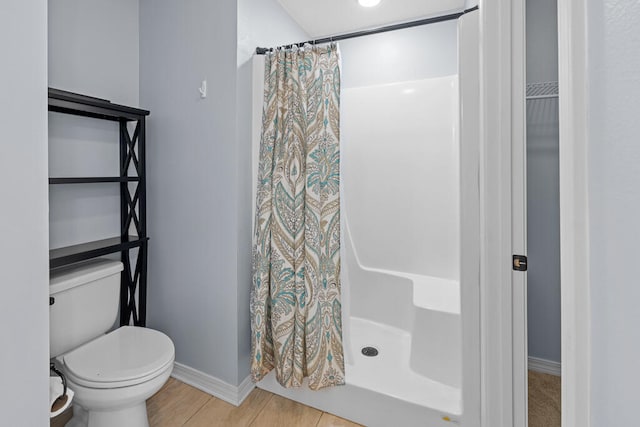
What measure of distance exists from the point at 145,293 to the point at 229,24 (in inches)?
66.5

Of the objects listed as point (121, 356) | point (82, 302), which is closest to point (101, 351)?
point (121, 356)

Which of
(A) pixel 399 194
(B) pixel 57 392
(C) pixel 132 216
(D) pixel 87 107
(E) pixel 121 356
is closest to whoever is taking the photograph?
(B) pixel 57 392

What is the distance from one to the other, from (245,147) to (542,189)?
1428 millimetres

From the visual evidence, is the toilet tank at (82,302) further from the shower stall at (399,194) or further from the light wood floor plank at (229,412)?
the shower stall at (399,194)

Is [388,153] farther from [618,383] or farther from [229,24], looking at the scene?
[618,383]

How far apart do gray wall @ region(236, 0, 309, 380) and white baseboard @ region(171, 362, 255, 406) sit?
0.07 meters

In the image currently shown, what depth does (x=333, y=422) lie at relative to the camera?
1.62m

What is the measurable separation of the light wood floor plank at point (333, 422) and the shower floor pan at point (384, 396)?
2 cm

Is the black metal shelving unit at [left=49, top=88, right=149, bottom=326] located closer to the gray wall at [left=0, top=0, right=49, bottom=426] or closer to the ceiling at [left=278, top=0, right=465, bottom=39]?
the gray wall at [left=0, top=0, right=49, bottom=426]

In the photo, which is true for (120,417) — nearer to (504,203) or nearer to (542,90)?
(504,203)

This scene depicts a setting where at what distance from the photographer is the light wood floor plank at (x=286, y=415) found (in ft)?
5.27

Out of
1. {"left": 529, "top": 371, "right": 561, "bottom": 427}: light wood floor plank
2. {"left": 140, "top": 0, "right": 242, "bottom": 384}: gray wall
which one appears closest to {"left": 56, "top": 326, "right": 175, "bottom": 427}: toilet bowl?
{"left": 140, "top": 0, "right": 242, "bottom": 384}: gray wall

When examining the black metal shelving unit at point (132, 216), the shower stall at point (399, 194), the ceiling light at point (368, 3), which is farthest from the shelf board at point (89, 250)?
the ceiling light at point (368, 3)

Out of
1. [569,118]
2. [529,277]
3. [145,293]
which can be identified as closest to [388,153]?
[529,277]
